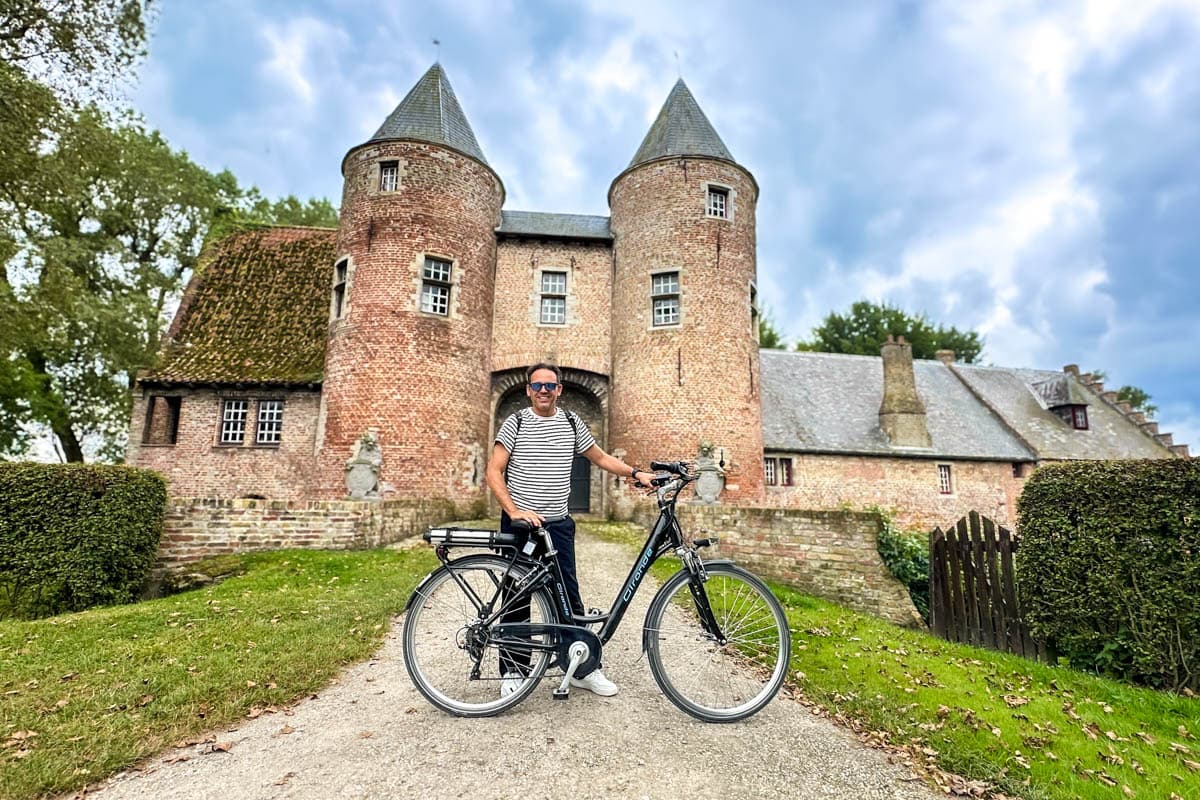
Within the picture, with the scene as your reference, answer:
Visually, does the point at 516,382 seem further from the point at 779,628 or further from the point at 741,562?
the point at 779,628

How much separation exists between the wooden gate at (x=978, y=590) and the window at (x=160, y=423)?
17479 millimetres

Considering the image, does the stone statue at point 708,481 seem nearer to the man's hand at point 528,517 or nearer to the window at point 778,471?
the window at point 778,471

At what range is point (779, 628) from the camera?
3688 millimetres

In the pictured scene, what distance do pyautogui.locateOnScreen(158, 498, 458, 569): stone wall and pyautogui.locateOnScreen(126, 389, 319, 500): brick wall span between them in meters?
5.18

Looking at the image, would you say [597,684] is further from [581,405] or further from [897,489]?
[897,489]

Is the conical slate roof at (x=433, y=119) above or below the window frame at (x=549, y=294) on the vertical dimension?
above

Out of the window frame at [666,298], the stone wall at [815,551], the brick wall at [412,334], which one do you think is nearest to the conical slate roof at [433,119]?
the brick wall at [412,334]

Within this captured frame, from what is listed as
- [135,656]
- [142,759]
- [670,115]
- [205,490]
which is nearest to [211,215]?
[205,490]

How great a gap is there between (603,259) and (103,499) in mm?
12958

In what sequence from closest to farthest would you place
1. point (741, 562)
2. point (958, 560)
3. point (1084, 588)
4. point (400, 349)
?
point (1084, 588) → point (958, 560) → point (741, 562) → point (400, 349)

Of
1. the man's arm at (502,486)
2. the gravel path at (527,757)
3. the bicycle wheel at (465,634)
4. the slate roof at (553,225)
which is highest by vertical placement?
the slate roof at (553,225)

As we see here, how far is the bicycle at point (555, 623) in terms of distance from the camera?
3.57m

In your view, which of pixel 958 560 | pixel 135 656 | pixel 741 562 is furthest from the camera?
pixel 741 562

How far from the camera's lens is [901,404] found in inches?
829
